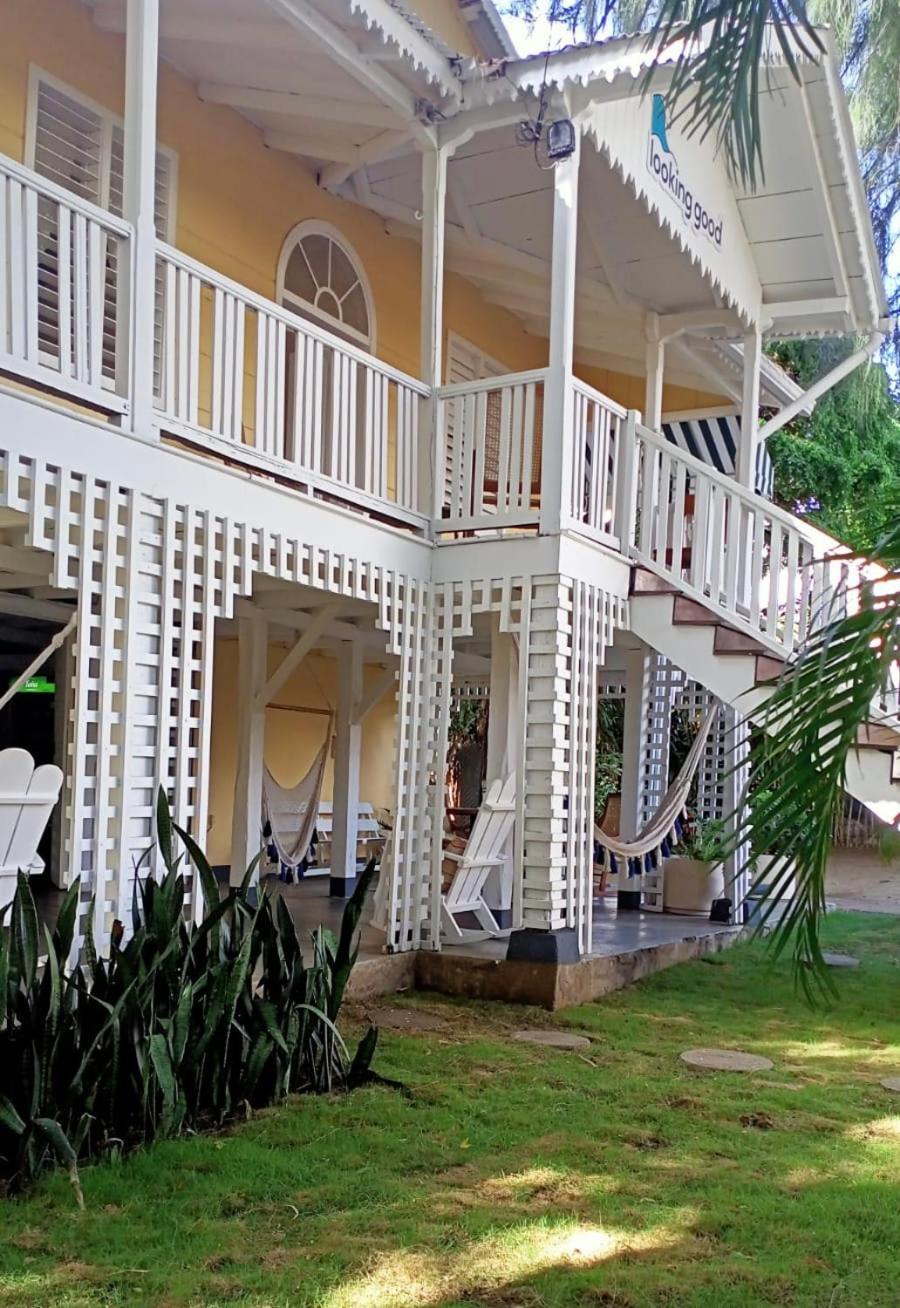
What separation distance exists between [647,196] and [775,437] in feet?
36.9

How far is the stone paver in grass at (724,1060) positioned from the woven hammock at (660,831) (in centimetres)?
272

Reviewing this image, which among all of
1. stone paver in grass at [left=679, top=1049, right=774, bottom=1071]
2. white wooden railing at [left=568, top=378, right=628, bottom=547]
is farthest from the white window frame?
stone paver in grass at [left=679, top=1049, right=774, bottom=1071]

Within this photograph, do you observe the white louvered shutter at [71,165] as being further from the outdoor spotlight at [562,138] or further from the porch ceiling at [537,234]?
the outdoor spotlight at [562,138]

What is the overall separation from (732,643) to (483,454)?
206 centimetres

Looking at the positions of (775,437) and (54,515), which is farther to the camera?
(775,437)

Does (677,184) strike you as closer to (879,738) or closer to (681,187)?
(681,187)

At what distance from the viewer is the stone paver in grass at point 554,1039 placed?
21.2 feet

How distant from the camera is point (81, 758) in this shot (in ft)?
17.4

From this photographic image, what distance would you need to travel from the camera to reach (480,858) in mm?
7969

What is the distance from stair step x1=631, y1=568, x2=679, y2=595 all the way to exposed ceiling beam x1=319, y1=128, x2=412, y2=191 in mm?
3188

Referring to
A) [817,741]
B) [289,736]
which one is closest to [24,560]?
[817,741]

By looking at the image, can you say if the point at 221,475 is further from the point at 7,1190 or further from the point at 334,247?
the point at 334,247

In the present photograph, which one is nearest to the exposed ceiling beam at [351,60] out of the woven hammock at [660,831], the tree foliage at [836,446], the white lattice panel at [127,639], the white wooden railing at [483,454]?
the white wooden railing at [483,454]

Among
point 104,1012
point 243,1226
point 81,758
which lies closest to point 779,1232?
point 243,1226
